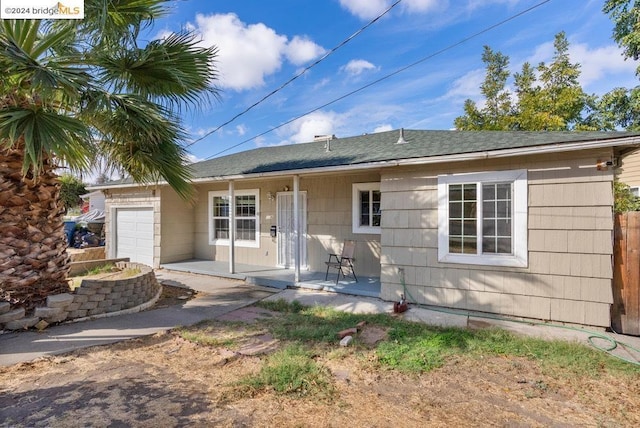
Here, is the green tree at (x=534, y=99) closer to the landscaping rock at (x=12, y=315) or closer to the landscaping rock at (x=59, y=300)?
the landscaping rock at (x=59, y=300)

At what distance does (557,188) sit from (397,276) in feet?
9.81

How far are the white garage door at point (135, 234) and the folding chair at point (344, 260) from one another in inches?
244

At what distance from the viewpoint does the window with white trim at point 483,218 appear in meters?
5.26

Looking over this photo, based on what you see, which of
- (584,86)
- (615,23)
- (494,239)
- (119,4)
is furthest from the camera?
(584,86)

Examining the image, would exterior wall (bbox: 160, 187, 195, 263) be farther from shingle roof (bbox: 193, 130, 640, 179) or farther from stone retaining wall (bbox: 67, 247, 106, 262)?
stone retaining wall (bbox: 67, 247, 106, 262)

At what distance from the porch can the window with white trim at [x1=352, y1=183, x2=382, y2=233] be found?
1275 mm

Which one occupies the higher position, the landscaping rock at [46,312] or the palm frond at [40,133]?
the palm frond at [40,133]

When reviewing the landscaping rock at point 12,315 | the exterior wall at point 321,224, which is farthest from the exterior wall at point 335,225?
the landscaping rock at point 12,315

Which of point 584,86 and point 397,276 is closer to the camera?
point 397,276

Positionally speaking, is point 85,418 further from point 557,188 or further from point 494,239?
point 557,188

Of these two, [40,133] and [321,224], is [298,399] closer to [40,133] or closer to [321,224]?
[40,133]

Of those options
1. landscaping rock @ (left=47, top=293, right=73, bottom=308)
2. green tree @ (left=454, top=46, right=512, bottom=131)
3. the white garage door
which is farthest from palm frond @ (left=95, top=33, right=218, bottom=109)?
green tree @ (left=454, top=46, right=512, bottom=131)

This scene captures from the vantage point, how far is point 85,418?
2764 mm

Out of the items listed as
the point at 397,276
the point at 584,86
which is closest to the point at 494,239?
the point at 397,276
